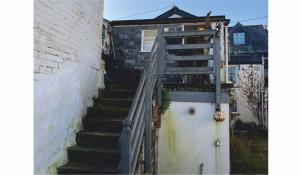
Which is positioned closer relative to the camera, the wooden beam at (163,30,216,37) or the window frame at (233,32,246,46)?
the wooden beam at (163,30,216,37)

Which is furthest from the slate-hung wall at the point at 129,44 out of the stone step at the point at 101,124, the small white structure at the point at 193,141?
the stone step at the point at 101,124

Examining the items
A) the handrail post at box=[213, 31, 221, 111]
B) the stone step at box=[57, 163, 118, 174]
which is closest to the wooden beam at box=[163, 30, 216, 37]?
the handrail post at box=[213, 31, 221, 111]

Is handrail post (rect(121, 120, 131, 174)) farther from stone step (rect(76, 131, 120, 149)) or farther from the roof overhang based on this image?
the roof overhang

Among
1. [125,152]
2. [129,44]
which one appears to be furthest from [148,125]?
[129,44]

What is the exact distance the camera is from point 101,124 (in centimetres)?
489

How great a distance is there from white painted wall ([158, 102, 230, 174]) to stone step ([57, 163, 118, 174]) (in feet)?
6.46

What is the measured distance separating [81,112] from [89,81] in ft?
2.21

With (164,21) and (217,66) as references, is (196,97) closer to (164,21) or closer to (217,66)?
(217,66)

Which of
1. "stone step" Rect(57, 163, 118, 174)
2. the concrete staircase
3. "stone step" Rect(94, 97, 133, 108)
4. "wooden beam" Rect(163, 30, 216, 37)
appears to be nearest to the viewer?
"stone step" Rect(57, 163, 118, 174)

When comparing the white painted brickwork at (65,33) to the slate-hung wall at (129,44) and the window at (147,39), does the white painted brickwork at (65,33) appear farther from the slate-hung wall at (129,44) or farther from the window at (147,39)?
the window at (147,39)

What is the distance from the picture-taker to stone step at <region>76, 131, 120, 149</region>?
446 cm

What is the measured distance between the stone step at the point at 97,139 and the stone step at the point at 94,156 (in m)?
0.21

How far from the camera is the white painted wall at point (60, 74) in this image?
3.53 m
